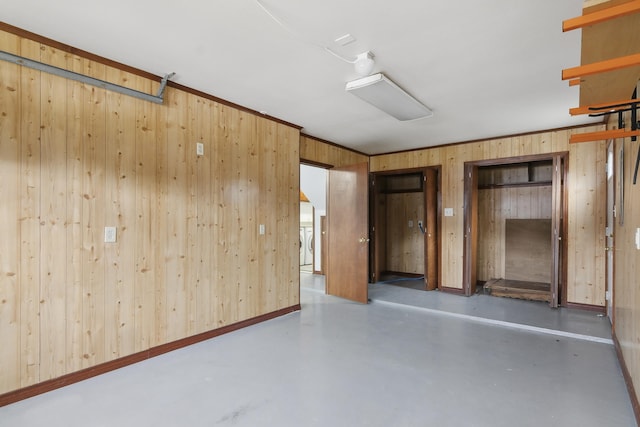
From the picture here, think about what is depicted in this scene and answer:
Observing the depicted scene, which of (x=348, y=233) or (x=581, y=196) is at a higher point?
(x=581, y=196)

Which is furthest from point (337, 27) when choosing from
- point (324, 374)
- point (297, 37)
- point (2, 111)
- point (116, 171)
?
point (324, 374)

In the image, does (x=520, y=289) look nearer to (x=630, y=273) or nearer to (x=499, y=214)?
(x=499, y=214)

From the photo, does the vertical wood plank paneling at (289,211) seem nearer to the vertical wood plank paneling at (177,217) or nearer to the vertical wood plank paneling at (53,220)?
the vertical wood plank paneling at (177,217)

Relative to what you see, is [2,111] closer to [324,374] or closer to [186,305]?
[186,305]

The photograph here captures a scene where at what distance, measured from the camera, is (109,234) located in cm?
259

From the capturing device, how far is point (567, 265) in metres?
4.41

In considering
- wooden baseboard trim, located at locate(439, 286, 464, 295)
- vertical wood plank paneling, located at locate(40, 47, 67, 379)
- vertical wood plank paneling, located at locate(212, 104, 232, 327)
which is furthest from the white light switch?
wooden baseboard trim, located at locate(439, 286, 464, 295)

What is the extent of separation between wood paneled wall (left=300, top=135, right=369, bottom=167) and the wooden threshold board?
124 inches

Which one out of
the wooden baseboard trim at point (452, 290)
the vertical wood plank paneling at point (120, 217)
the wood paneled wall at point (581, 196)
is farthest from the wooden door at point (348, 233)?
the vertical wood plank paneling at point (120, 217)

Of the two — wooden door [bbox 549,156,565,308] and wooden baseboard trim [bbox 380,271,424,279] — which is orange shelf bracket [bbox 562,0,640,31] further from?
wooden baseboard trim [bbox 380,271,424,279]

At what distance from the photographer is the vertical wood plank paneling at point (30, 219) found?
2188 millimetres

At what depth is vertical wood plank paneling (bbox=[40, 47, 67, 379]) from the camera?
2.28 metres

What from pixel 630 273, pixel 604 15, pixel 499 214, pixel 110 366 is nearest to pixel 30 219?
pixel 110 366

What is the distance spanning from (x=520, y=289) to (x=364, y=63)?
14.1ft
